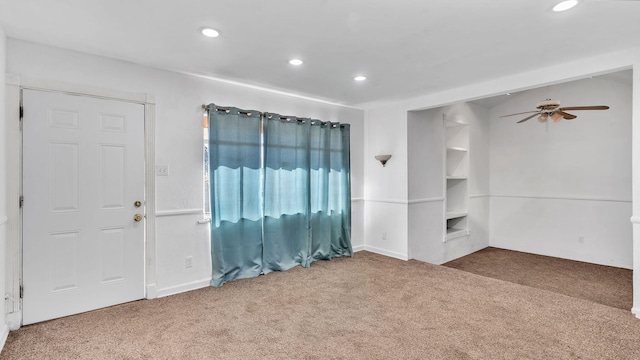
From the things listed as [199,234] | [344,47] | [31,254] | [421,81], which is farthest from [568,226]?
[31,254]

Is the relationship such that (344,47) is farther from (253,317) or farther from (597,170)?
(597,170)

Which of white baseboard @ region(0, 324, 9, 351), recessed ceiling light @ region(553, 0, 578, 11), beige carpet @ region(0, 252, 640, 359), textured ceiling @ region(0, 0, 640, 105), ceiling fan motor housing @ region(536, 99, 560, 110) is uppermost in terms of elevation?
textured ceiling @ region(0, 0, 640, 105)

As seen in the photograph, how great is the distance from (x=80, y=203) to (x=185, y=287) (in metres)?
1.30

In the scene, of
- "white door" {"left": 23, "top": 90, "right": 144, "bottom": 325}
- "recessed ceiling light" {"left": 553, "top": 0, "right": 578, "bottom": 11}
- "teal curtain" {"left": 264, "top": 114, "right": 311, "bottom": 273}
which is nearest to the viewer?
"recessed ceiling light" {"left": 553, "top": 0, "right": 578, "bottom": 11}

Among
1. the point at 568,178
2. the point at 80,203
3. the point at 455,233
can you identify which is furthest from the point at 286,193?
the point at 568,178

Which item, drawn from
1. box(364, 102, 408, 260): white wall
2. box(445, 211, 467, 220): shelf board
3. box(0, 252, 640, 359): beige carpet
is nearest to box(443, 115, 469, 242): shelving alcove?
box(445, 211, 467, 220): shelf board

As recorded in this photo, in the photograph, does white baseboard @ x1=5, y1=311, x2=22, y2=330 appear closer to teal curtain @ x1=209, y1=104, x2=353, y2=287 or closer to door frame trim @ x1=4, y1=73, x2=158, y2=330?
door frame trim @ x1=4, y1=73, x2=158, y2=330

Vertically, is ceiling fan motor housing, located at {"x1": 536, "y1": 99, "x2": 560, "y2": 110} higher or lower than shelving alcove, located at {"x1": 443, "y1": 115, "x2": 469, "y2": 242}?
higher

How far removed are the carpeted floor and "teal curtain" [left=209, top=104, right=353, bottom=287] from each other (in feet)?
7.32

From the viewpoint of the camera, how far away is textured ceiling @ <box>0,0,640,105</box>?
2131mm

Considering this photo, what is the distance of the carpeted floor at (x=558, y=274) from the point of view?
383 cm

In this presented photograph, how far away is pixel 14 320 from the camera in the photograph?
264 centimetres

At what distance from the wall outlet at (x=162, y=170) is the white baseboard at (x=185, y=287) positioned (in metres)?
1.18

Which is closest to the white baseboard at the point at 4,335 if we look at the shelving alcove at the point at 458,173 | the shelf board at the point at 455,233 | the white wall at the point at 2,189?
the white wall at the point at 2,189
